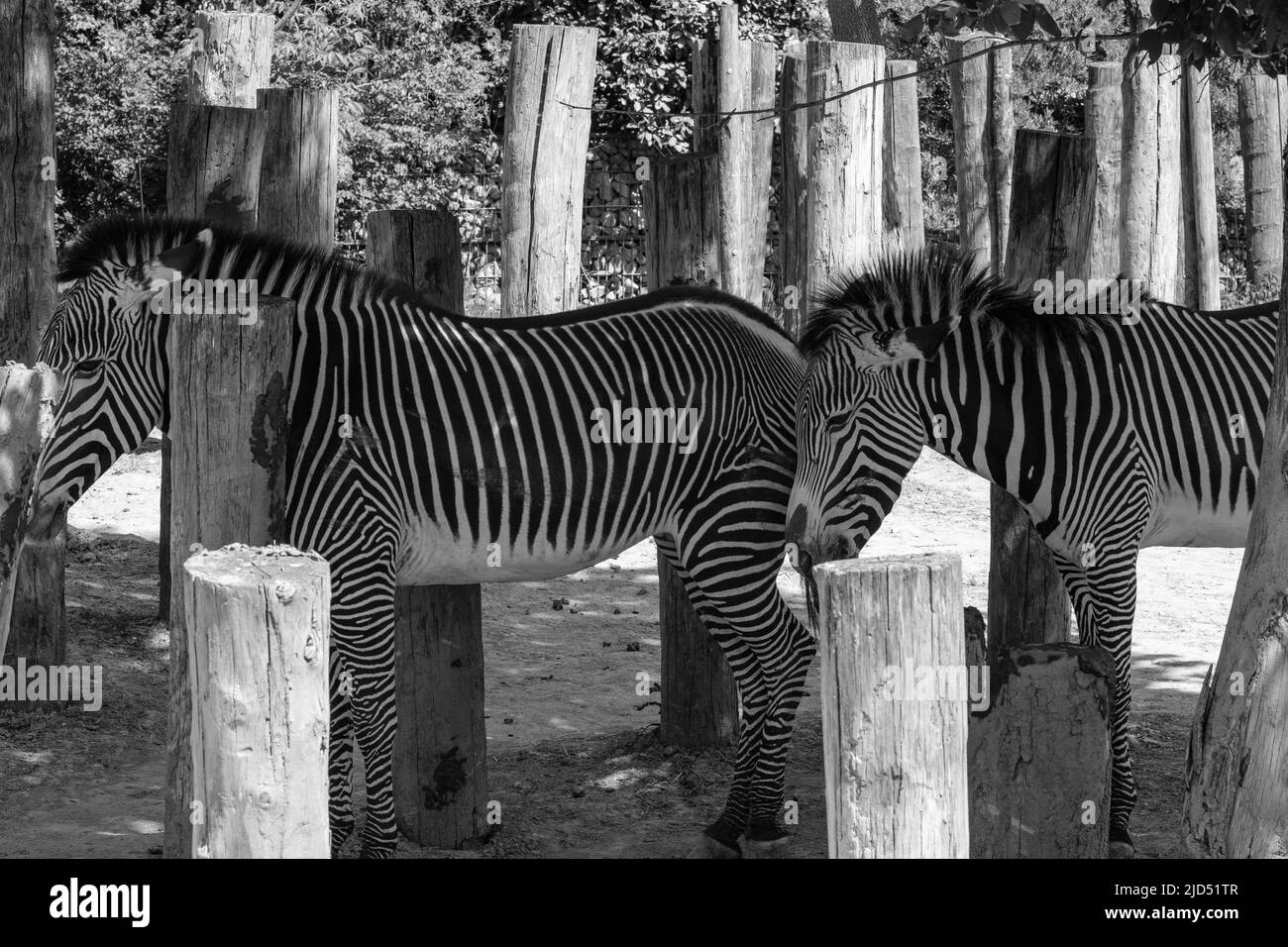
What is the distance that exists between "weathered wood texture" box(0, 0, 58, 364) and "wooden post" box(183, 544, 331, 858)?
14.2 feet

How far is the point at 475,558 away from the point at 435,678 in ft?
2.26

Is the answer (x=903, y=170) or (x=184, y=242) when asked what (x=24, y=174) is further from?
→ (x=903, y=170)

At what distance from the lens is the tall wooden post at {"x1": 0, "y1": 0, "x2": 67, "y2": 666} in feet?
21.9

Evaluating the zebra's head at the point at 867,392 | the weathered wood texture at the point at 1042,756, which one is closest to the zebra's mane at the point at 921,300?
the zebra's head at the point at 867,392

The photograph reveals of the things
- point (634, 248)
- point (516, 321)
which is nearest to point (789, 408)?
point (516, 321)

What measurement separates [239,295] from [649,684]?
11.0ft

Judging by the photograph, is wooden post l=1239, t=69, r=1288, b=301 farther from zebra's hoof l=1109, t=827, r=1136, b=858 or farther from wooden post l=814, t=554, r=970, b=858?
wooden post l=814, t=554, r=970, b=858

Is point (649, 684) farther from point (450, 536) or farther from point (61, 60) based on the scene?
point (61, 60)

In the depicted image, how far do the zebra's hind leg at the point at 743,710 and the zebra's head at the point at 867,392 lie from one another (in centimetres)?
47

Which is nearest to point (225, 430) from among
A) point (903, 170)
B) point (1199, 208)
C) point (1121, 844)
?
point (1121, 844)

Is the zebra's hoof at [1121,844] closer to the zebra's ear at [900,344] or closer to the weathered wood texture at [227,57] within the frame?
the zebra's ear at [900,344]

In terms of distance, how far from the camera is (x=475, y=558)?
5289 millimetres

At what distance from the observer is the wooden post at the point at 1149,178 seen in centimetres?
1073

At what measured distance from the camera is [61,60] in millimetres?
17422
